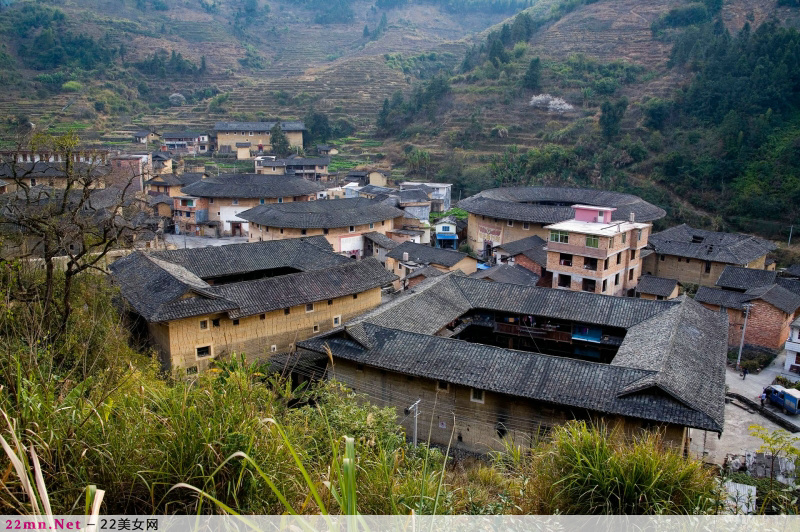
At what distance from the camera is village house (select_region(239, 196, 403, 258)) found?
27.9 meters

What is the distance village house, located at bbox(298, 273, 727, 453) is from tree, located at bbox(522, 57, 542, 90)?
1468 inches

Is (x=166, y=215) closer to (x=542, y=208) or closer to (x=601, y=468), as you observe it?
(x=542, y=208)

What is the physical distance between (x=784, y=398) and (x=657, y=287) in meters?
7.35

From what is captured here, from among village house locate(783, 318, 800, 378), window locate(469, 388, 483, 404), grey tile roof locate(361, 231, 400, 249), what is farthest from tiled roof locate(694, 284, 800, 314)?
grey tile roof locate(361, 231, 400, 249)

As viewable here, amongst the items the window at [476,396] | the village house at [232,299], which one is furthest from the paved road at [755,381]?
the village house at [232,299]

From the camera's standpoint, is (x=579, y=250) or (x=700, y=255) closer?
(x=579, y=250)

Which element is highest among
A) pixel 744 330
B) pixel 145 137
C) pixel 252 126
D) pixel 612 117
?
pixel 612 117

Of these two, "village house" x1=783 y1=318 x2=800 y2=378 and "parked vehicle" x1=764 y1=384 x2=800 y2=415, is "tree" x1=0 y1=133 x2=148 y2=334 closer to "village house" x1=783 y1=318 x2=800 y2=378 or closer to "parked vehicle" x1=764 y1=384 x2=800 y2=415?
"parked vehicle" x1=764 y1=384 x2=800 y2=415

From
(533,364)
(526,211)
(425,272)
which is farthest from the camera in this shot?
(526,211)

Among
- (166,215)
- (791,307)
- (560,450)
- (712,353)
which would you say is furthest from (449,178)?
(560,450)

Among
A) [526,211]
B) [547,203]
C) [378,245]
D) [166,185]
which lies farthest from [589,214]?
[166,185]

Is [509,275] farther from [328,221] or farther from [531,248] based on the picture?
[328,221]

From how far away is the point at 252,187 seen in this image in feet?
110

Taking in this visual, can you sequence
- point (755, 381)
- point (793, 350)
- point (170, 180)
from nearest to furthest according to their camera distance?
point (755, 381)
point (793, 350)
point (170, 180)
